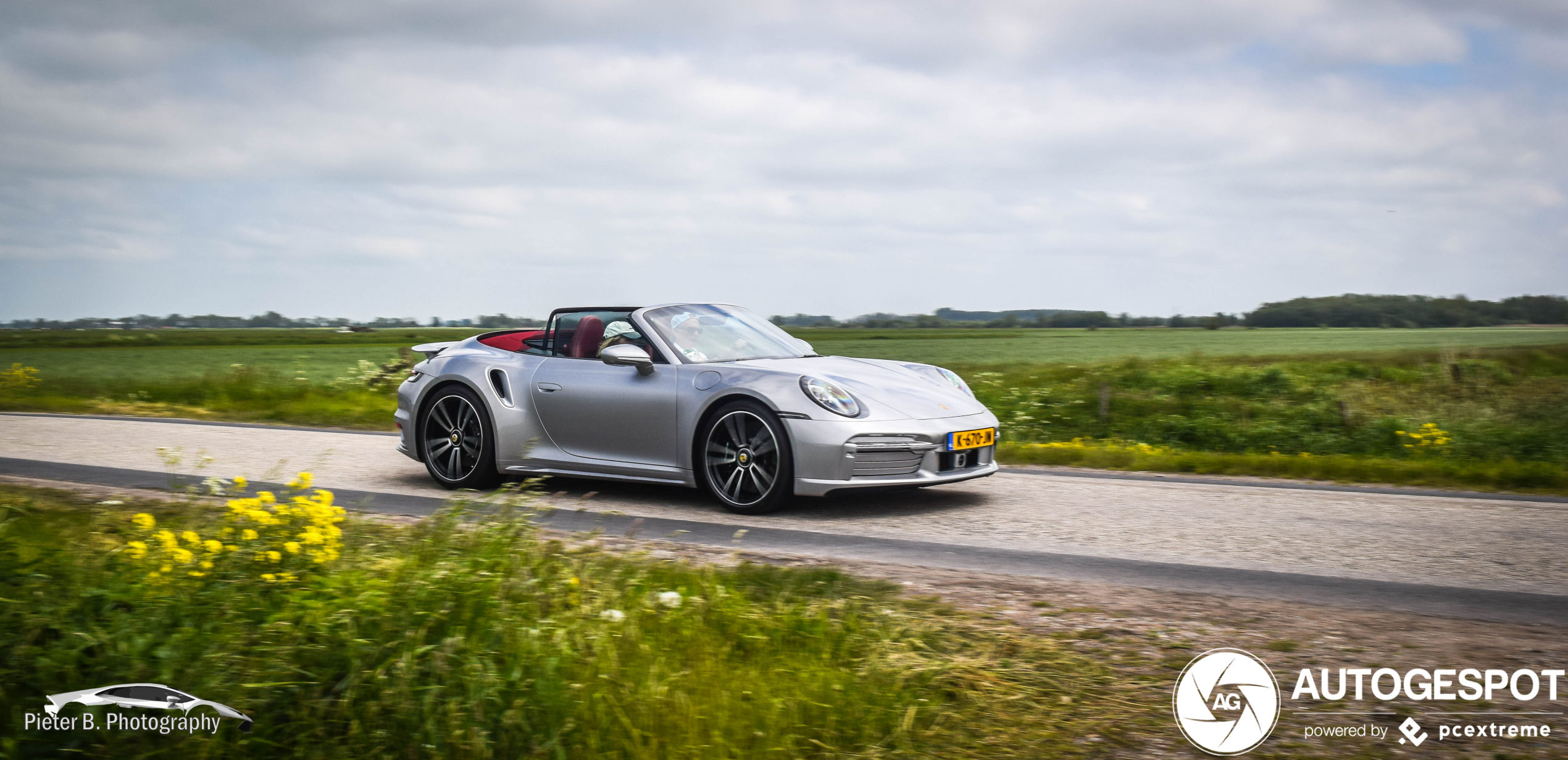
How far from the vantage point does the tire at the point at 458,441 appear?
7828mm

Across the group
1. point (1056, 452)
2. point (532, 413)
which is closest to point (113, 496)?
point (532, 413)

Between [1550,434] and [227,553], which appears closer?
[227,553]

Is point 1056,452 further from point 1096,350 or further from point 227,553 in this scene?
point 1096,350

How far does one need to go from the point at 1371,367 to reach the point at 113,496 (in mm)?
35196

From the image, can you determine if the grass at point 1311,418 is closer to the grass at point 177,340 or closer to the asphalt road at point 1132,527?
the asphalt road at point 1132,527

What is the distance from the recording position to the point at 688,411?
22.9 feet

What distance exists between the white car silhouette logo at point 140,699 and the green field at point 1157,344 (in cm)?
3737

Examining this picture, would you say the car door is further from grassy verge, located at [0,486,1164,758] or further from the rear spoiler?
grassy verge, located at [0,486,1164,758]

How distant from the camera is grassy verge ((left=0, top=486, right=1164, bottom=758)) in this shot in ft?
9.10

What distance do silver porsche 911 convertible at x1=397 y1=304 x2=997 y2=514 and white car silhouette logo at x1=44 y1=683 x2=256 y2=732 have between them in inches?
147

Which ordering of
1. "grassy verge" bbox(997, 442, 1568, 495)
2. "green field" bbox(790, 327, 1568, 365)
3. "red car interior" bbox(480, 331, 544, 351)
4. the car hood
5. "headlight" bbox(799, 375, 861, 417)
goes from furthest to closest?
1. "green field" bbox(790, 327, 1568, 365)
2. "grassy verge" bbox(997, 442, 1568, 495)
3. "red car interior" bbox(480, 331, 544, 351)
4. the car hood
5. "headlight" bbox(799, 375, 861, 417)

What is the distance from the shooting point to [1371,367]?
111ft

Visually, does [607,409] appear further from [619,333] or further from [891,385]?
[891,385]

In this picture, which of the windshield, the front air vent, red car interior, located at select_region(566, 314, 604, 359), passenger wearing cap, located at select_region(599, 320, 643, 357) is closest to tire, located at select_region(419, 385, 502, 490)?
red car interior, located at select_region(566, 314, 604, 359)
